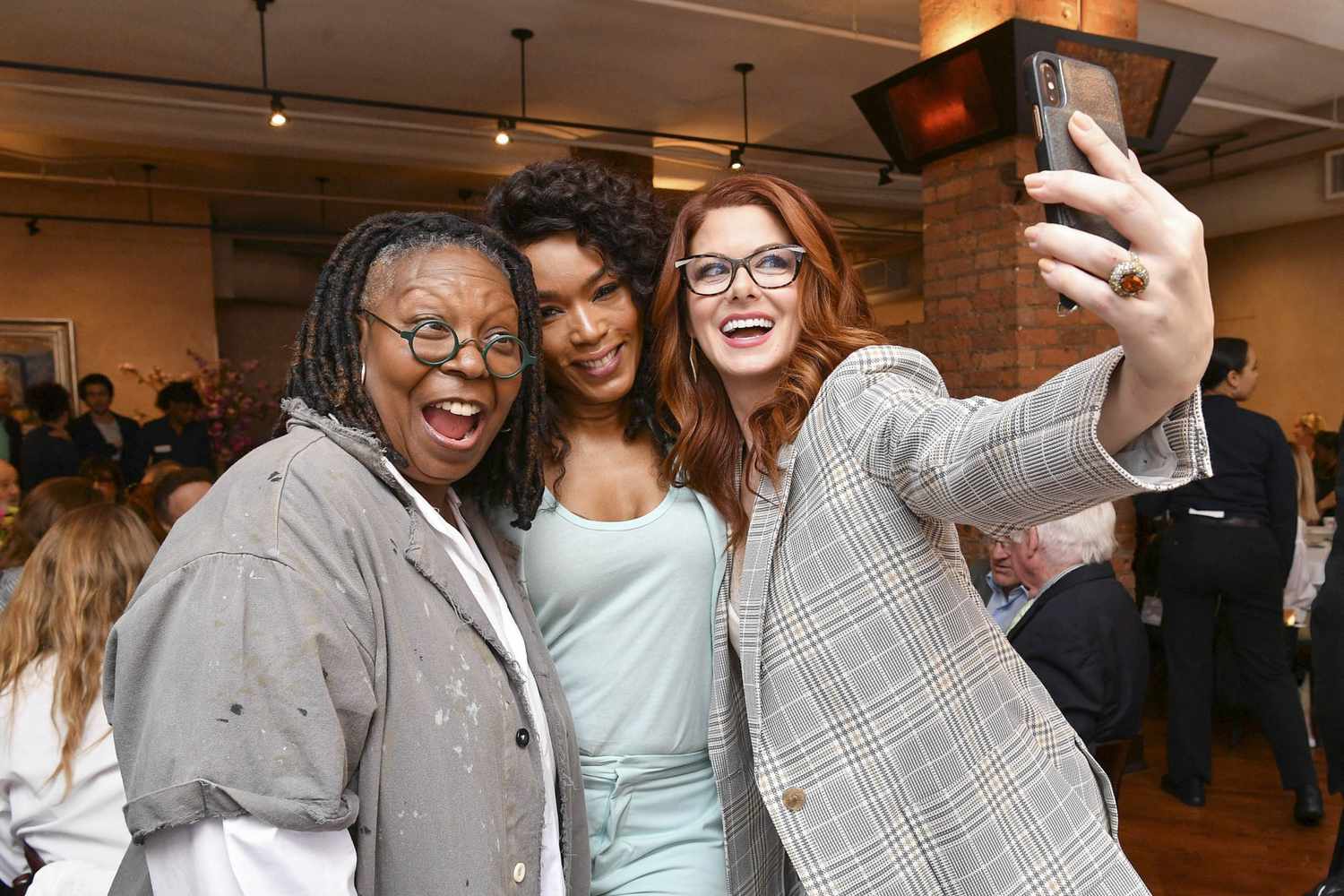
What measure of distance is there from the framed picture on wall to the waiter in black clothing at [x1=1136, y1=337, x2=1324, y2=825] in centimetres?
950

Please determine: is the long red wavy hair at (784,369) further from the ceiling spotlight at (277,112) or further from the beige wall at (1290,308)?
the beige wall at (1290,308)

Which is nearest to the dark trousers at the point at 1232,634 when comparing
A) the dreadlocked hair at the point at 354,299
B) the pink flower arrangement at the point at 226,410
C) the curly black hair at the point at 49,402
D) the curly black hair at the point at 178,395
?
the dreadlocked hair at the point at 354,299

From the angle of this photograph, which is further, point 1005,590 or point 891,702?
point 1005,590

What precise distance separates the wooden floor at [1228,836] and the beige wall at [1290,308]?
19.0ft

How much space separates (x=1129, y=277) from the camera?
0.78 m

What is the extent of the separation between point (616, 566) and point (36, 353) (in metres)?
9.88

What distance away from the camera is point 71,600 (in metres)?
2.25

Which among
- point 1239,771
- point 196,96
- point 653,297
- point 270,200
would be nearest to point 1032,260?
point 1239,771

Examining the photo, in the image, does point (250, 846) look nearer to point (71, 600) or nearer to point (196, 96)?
point (71, 600)

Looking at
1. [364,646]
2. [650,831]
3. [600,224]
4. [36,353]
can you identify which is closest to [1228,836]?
[650,831]

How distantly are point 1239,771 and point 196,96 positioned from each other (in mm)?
7429

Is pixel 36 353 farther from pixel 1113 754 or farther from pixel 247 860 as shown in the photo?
pixel 247 860

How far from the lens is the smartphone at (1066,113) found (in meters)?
0.81

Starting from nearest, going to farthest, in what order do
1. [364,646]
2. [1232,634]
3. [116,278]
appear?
[364,646]
[1232,634]
[116,278]
